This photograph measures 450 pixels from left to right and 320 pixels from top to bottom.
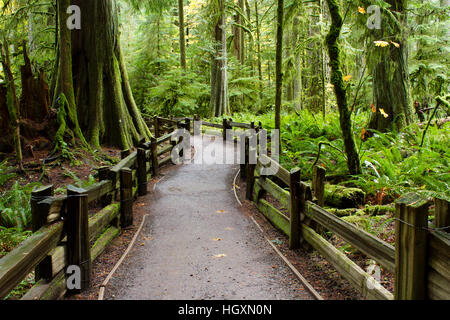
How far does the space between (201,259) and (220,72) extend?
1730 centimetres

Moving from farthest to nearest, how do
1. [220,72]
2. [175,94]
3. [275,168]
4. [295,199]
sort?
[175,94] → [220,72] → [275,168] → [295,199]

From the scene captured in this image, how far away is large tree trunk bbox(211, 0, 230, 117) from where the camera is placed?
20641 millimetres

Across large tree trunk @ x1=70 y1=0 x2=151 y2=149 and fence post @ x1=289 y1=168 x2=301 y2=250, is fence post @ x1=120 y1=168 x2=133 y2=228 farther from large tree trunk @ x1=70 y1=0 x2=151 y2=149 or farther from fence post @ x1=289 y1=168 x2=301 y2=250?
large tree trunk @ x1=70 y1=0 x2=151 y2=149

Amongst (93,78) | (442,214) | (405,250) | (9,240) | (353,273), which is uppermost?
(93,78)

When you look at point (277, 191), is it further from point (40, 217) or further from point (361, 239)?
point (40, 217)

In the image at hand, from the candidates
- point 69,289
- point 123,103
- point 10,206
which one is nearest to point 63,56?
point 123,103

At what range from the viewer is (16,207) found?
268 inches

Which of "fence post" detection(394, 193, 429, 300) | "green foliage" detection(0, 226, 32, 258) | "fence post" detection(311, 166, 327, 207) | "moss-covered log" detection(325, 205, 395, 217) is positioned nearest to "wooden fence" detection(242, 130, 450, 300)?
"fence post" detection(394, 193, 429, 300)

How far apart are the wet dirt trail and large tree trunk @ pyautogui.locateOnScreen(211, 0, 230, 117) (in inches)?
541

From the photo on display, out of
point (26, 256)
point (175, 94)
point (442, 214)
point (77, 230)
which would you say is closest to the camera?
point (442, 214)

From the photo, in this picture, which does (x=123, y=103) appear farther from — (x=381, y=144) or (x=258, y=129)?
(x=381, y=144)

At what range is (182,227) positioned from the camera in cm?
661

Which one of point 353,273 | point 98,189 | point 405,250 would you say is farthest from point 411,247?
point 98,189

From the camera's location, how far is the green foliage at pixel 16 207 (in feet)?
21.3
